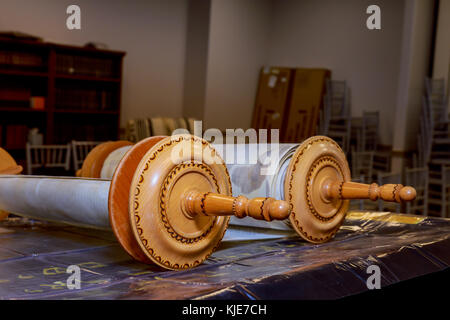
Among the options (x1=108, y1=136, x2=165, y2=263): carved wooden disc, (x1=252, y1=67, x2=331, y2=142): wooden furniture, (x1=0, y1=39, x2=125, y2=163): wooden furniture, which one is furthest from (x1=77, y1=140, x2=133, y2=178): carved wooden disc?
(x1=252, y1=67, x2=331, y2=142): wooden furniture

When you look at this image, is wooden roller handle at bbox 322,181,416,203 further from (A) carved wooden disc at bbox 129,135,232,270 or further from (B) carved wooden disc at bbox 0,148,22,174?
(B) carved wooden disc at bbox 0,148,22,174

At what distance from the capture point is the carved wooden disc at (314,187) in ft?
4.31

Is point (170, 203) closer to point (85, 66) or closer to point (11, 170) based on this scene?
point (11, 170)

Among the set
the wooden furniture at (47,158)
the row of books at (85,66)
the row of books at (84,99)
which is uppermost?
the row of books at (85,66)

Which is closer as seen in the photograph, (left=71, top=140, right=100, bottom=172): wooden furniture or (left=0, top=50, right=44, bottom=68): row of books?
(left=71, top=140, right=100, bottom=172): wooden furniture

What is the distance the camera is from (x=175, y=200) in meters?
1.07

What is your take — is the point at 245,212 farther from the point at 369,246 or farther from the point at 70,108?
the point at 70,108

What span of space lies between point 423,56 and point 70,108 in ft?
13.9

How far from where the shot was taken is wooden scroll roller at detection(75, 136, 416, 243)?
131 cm

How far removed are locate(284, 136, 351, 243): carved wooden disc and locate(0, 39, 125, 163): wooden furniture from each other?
486cm

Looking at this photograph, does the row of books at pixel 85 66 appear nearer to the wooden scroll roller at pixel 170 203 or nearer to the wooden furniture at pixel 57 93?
the wooden furniture at pixel 57 93

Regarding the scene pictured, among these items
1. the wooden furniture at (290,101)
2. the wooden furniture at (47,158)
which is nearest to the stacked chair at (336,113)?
the wooden furniture at (290,101)

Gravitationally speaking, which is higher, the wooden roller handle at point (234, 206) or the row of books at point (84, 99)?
the row of books at point (84, 99)

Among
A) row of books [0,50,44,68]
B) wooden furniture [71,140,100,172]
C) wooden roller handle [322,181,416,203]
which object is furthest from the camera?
row of books [0,50,44,68]
